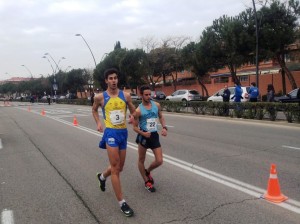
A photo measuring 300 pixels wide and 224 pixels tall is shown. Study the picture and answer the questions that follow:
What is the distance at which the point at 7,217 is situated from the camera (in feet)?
16.1

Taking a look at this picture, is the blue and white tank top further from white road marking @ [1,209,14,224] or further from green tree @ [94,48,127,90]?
green tree @ [94,48,127,90]

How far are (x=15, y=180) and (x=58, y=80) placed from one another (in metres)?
85.5

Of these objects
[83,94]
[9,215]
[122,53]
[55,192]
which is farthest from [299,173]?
[83,94]

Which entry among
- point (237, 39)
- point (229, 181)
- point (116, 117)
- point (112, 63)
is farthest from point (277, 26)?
point (112, 63)

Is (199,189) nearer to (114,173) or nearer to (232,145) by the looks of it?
(114,173)

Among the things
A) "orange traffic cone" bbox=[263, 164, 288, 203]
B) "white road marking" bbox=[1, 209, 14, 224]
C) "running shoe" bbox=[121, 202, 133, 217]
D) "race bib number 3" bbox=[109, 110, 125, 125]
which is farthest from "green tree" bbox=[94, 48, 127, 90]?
"running shoe" bbox=[121, 202, 133, 217]

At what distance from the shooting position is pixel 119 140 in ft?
16.6

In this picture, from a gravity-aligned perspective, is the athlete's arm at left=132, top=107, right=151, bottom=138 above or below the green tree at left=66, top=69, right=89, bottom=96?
below

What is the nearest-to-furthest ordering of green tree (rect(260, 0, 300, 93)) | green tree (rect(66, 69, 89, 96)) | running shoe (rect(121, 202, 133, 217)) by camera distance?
running shoe (rect(121, 202, 133, 217)) < green tree (rect(260, 0, 300, 93)) < green tree (rect(66, 69, 89, 96))

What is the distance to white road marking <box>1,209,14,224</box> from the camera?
476 centimetres

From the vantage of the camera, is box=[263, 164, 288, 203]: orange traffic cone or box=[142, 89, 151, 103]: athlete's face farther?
box=[142, 89, 151, 103]: athlete's face

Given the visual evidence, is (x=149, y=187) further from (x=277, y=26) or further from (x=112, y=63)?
(x=112, y=63)

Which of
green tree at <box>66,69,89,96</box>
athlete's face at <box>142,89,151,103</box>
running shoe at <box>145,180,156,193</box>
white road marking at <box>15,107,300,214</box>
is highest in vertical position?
green tree at <box>66,69,89,96</box>

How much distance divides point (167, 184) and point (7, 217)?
100 inches
